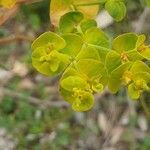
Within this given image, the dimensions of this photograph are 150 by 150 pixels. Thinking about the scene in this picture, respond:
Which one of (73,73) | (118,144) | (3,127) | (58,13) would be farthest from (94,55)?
(118,144)

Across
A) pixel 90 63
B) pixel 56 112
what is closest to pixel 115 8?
pixel 90 63

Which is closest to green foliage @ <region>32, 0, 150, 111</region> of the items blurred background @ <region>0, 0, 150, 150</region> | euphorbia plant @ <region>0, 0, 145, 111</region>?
euphorbia plant @ <region>0, 0, 145, 111</region>

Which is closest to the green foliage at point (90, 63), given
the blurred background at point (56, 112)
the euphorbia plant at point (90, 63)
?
the euphorbia plant at point (90, 63)

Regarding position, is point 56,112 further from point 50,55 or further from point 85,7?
point 50,55

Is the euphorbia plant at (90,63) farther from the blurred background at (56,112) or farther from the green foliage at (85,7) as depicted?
the blurred background at (56,112)

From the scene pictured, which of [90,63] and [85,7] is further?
[85,7]

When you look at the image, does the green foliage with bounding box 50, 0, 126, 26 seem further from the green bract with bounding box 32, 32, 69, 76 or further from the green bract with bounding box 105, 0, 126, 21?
the green bract with bounding box 32, 32, 69, 76
